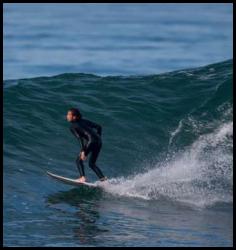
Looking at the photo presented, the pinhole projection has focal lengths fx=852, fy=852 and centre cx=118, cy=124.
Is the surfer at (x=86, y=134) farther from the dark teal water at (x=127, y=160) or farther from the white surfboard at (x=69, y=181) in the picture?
the dark teal water at (x=127, y=160)

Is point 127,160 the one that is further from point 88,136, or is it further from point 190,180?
point 88,136

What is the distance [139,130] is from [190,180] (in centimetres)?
379

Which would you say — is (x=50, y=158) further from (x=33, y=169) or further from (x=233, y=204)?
(x=233, y=204)

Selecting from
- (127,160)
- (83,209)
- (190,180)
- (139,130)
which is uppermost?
(139,130)

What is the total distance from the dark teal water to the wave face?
0.08 ft

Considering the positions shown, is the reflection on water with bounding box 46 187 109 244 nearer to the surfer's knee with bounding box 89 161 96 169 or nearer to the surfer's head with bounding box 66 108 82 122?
the surfer's knee with bounding box 89 161 96 169

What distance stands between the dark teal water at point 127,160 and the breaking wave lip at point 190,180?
2cm

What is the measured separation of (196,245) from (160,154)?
6.48 metres

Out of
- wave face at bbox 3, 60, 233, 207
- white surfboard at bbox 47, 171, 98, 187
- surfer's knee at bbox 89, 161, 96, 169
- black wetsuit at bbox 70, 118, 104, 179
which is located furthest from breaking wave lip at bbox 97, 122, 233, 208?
black wetsuit at bbox 70, 118, 104, 179

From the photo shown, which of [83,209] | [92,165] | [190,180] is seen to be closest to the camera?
[83,209]

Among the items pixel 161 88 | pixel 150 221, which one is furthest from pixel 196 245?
pixel 161 88

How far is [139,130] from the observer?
19.5 meters

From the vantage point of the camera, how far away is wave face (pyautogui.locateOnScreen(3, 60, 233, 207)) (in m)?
16.0

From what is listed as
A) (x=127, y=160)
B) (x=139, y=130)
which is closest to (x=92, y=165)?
(x=127, y=160)
